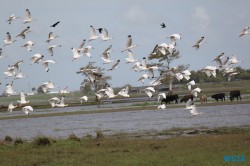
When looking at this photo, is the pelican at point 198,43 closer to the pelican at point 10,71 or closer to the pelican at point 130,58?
the pelican at point 130,58

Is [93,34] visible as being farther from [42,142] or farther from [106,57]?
[42,142]

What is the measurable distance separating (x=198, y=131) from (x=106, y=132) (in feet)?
21.5

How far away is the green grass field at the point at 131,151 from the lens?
18.2 metres

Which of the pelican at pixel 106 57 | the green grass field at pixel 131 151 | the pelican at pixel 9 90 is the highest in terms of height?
the pelican at pixel 106 57

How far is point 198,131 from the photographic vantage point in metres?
28.0

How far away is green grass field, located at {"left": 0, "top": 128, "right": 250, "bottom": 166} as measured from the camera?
1817cm

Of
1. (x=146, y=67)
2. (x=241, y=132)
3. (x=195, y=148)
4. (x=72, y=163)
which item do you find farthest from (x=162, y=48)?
(x=72, y=163)

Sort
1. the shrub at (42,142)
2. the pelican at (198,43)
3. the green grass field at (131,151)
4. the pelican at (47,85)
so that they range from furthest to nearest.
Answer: the pelican at (47,85)
the pelican at (198,43)
the shrub at (42,142)
the green grass field at (131,151)

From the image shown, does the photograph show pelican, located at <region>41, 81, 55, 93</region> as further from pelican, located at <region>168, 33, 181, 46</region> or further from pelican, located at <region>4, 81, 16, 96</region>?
pelican, located at <region>168, 33, 181, 46</region>

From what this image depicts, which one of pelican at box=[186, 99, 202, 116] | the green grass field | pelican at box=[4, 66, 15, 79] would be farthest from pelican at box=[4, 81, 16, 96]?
pelican at box=[186, 99, 202, 116]

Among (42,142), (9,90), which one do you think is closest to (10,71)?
(9,90)

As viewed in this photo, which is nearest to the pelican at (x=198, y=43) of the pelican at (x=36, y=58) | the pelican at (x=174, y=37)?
the pelican at (x=174, y=37)

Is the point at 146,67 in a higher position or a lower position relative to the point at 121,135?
higher

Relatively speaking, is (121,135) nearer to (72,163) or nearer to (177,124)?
(177,124)
